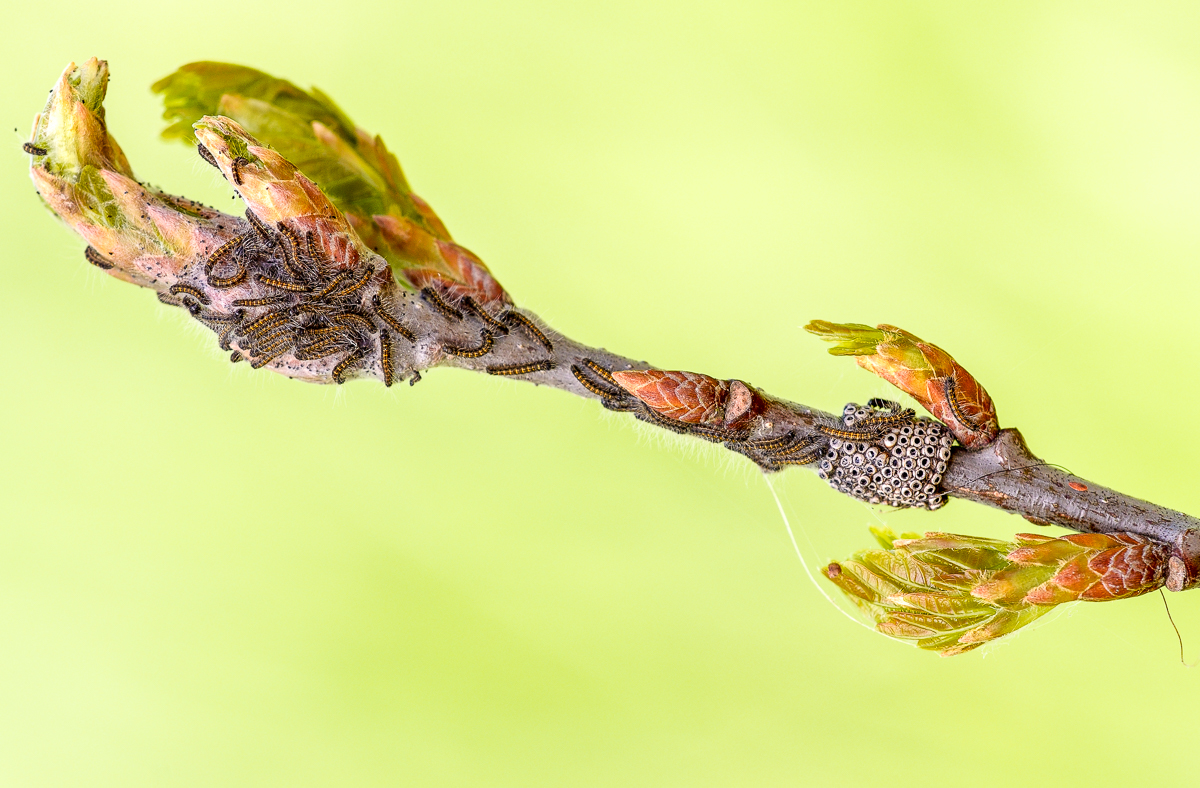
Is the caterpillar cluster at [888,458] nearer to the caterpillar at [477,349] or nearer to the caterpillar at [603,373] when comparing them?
the caterpillar at [603,373]

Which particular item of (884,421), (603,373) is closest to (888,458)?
(884,421)

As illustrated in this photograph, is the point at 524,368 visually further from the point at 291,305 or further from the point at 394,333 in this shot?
the point at 291,305

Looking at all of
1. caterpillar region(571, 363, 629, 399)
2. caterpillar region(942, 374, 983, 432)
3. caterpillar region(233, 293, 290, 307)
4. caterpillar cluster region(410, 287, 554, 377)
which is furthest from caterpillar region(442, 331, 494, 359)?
caterpillar region(942, 374, 983, 432)

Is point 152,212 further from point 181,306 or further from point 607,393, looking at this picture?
point 607,393

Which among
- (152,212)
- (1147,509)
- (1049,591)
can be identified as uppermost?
(152,212)

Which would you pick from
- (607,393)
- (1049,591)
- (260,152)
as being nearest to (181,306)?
(260,152)
